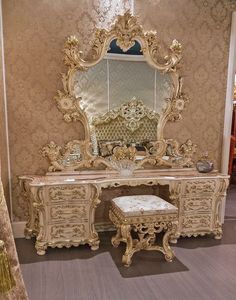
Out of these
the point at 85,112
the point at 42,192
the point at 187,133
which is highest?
the point at 85,112

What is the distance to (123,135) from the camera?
10.5 ft

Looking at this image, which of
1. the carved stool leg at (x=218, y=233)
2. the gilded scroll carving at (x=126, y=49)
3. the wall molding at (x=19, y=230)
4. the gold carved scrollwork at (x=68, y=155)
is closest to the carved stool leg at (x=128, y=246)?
the gold carved scrollwork at (x=68, y=155)

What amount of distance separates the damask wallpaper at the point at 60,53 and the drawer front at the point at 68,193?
482 mm

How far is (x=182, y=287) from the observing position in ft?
7.47

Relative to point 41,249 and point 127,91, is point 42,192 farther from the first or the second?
point 127,91

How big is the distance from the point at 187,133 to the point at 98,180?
4.17 feet

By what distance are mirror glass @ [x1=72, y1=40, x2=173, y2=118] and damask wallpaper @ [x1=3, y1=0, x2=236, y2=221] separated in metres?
0.24

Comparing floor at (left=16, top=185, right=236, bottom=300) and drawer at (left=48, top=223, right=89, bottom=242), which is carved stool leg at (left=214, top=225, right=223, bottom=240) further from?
drawer at (left=48, top=223, right=89, bottom=242)

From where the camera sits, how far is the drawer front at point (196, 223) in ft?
10.2

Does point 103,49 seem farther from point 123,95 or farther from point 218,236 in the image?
point 218,236

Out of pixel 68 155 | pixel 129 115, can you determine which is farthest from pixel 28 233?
pixel 129 115

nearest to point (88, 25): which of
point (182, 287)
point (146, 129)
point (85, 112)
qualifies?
point (85, 112)

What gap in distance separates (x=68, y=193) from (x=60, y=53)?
1.45 metres

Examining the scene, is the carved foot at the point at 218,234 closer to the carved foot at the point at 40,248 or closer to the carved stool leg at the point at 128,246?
the carved stool leg at the point at 128,246
